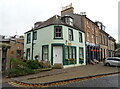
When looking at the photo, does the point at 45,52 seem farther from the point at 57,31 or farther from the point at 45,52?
the point at 57,31

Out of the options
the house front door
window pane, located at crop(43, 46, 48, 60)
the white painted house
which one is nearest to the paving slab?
the house front door

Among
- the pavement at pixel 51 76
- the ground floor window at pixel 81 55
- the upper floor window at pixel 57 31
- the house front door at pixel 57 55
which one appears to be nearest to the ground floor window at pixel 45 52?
the house front door at pixel 57 55

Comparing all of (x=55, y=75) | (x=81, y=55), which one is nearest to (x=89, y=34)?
(x=81, y=55)

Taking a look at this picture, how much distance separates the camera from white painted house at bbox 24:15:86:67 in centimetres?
1608

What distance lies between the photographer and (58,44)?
16000 mm

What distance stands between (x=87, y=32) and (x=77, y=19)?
3.33 m

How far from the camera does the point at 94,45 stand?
25094mm

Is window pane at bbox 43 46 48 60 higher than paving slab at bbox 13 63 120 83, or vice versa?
window pane at bbox 43 46 48 60

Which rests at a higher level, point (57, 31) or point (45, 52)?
point (57, 31)

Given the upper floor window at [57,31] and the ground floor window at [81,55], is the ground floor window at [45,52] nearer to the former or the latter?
the upper floor window at [57,31]

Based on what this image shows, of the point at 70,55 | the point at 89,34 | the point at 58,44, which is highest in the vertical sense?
the point at 89,34

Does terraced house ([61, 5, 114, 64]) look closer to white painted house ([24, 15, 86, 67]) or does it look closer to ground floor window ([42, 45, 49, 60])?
white painted house ([24, 15, 86, 67])

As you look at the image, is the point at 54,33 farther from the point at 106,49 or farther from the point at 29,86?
the point at 106,49

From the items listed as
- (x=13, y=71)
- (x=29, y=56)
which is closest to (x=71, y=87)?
(x=13, y=71)
